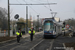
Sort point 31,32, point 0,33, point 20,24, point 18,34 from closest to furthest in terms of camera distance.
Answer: point 18,34 → point 31,32 → point 0,33 → point 20,24

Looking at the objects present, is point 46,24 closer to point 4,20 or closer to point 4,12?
point 4,12

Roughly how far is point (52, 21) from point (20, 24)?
1282 centimetres

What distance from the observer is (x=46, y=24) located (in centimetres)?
2286

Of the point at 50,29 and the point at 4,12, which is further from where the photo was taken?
the point at 4,12

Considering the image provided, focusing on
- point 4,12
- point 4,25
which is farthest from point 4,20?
point 4,12

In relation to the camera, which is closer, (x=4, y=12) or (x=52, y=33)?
(x=52, y=33)

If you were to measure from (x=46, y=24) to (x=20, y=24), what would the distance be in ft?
39.7

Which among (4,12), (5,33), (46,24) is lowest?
(5,33)

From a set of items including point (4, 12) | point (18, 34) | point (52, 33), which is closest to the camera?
point (18, 34)

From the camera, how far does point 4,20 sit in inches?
1811

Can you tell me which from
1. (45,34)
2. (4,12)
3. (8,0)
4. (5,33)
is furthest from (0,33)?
(4,12)

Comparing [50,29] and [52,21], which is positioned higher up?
[52,21]

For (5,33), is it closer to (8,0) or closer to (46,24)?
(8,0)

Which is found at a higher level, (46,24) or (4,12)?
(4,12)
